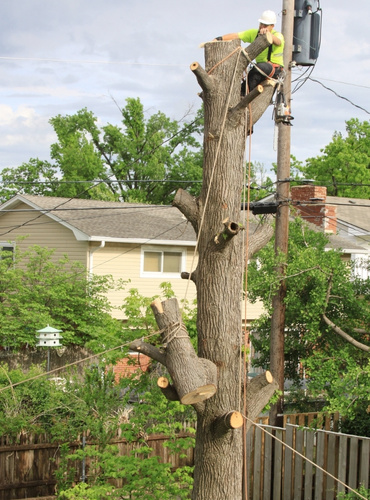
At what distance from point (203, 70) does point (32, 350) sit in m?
17.1

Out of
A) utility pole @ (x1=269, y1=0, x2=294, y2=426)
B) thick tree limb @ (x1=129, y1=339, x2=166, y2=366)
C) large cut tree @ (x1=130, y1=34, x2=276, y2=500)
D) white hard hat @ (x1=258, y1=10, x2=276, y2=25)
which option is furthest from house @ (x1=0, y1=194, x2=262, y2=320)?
thick tree limb @ (x1=129, y1=339, x2=166, y2=366)

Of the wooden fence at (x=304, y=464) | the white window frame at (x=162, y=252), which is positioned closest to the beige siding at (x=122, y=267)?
the white window frame at (x=162, y=252)

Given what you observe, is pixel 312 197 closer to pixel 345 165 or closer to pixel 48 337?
pixel 48 337

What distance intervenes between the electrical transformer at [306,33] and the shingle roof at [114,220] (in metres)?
11.0

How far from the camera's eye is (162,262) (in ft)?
81.4

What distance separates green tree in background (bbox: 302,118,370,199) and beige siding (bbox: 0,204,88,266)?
68.3 ft

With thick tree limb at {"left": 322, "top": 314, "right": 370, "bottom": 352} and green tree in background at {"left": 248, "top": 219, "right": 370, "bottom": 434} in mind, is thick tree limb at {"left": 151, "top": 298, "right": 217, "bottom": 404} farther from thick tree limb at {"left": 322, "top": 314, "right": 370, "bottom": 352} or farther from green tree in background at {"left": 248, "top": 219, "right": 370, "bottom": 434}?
thick tree limb at {"left": 322, "top": 314, "right": 370, "bottom": 352}

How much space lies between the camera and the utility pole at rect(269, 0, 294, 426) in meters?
13.2

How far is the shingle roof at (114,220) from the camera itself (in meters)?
23.8

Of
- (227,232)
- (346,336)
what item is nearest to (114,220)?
(346,336)

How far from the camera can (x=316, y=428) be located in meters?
10.9

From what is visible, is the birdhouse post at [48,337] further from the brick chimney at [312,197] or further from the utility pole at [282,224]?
the brick chimney at [312,197]

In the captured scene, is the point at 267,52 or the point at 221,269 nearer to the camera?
the point at 221,269

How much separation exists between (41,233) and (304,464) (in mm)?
15731
